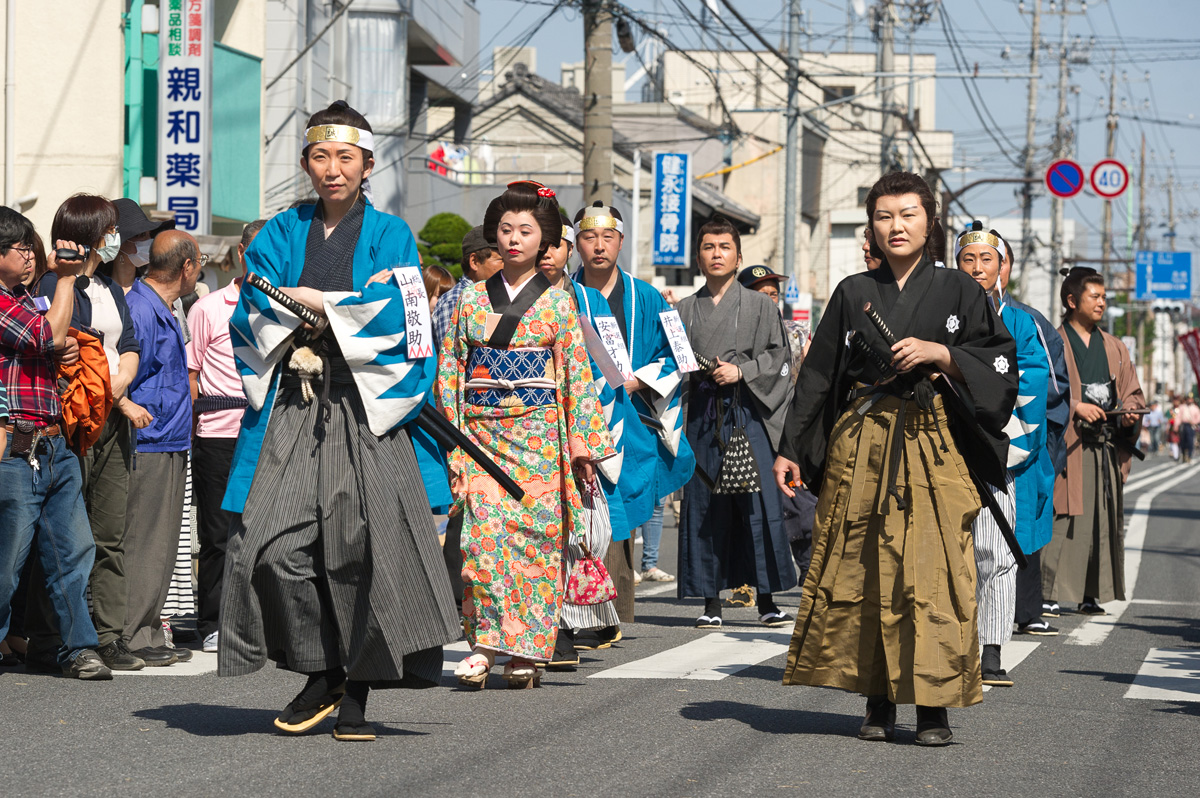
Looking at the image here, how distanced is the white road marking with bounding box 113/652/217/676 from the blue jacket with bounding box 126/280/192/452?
0.96m

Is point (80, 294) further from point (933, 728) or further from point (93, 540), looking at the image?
point (933, 728)

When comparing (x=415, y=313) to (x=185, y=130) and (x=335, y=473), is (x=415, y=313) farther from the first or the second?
(x=185, y=130)

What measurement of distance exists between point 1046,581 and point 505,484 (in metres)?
4.99

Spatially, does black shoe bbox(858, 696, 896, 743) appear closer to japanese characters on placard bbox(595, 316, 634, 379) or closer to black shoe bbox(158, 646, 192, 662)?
japanese characters on placard bbox(595, 316, 634, 379)

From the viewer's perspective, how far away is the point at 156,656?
22.2 feet

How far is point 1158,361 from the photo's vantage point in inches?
3903

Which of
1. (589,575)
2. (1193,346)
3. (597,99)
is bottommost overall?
(589,575)

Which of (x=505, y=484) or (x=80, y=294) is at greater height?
(x=80, y=294)

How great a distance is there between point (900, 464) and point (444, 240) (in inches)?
812

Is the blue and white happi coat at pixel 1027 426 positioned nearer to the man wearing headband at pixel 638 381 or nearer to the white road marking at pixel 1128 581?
the white road marking at pixel 1128 581

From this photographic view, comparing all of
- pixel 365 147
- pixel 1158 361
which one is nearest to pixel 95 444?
pixel 365 147

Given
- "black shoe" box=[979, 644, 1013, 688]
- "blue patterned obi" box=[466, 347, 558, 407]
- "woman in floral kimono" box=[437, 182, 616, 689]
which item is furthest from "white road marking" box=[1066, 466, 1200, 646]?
"blue patterned obi" box=[466, 347, 558, 407]

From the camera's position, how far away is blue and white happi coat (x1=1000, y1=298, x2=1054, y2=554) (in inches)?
280

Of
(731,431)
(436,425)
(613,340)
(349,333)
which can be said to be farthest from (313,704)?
(731,431)
